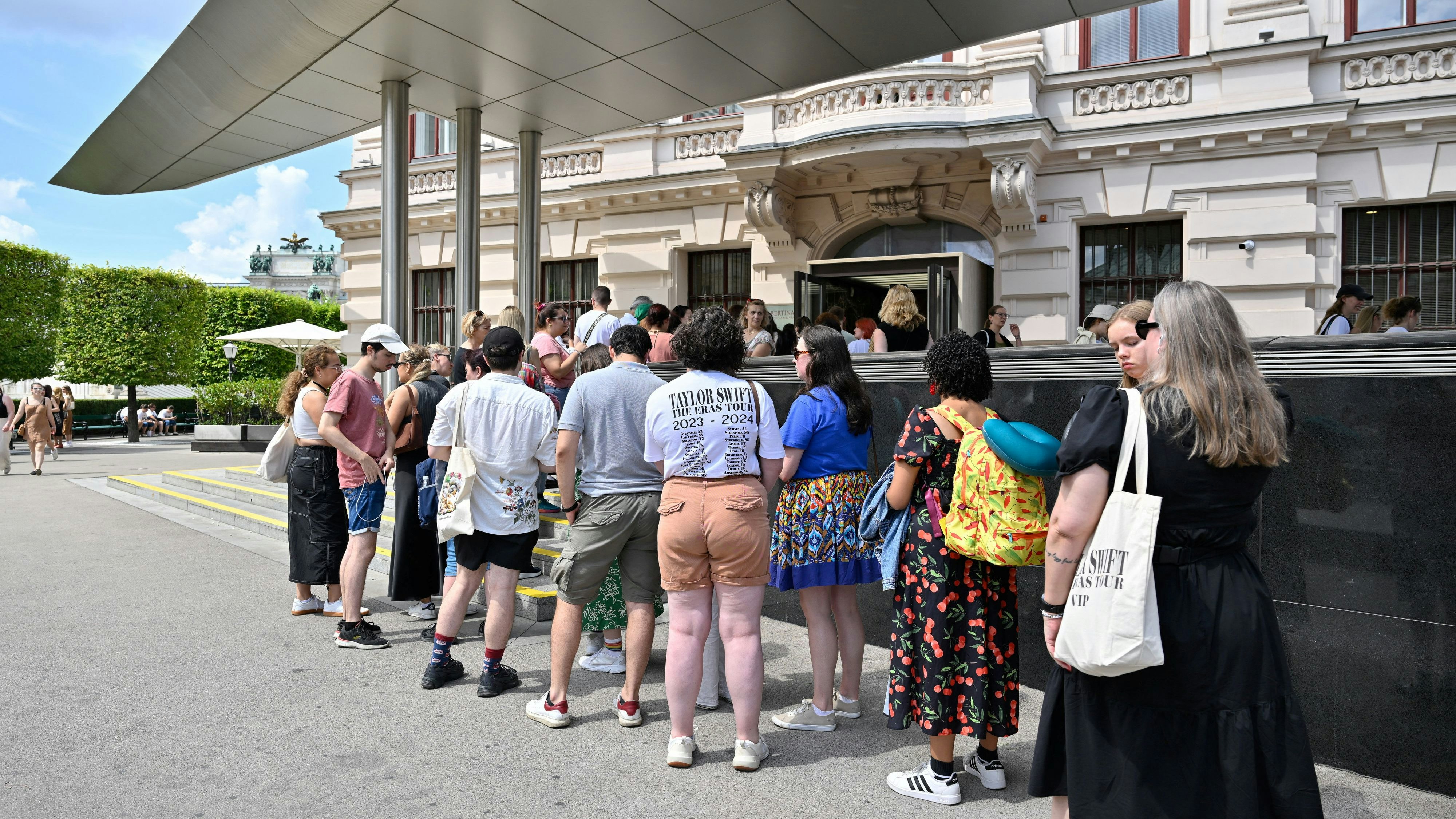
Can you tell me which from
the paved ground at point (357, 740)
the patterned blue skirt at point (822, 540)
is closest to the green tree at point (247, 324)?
the paved ground at point (357, 740)

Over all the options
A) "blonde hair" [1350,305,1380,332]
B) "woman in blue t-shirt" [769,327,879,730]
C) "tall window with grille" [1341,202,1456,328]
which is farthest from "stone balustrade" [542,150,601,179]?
"woman in blue t-shirt" [769,327,879,730]

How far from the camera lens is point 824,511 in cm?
456

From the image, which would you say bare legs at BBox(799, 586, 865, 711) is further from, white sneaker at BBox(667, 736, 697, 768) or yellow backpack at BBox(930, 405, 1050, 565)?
yellow backpack at BBox(930, 405, 1050, 565)

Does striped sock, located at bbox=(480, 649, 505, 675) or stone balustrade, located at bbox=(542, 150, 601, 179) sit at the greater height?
stone balustrade, located at bbox=(542, 150, 601, 179)

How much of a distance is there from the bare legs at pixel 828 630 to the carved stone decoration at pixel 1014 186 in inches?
400

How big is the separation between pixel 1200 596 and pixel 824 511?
218 centimetres

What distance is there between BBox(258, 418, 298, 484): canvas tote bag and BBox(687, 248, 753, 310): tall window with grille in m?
10.5

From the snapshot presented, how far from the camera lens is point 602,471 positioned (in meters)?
4.53

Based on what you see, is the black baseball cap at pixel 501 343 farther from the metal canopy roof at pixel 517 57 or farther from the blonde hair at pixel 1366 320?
the blonde hair at pixel 1366 320

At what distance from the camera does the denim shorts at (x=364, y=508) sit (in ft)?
20.2

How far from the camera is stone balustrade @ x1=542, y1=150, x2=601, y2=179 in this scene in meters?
17.7

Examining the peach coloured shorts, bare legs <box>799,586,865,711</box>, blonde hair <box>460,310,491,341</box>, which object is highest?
blonde hair <box>460,310,491,341</box>

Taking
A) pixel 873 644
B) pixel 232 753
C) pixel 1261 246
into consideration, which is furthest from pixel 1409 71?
pixel 232 753

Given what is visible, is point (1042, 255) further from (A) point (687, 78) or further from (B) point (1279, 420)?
(B) point (1279, 420)
